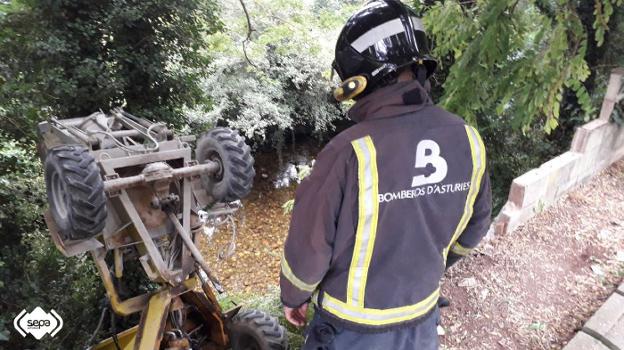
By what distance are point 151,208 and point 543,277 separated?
3.16m

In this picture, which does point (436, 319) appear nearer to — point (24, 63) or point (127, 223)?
point (127, 223)

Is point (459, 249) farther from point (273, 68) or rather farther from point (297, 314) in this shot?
point (273, 68)

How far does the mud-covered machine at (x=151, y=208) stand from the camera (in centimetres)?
239

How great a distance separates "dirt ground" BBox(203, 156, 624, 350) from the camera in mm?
3045

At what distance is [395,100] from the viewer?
157 cm

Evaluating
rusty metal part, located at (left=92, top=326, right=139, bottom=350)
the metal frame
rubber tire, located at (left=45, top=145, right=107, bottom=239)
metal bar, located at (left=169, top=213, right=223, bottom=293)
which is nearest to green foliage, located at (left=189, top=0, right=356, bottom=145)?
rusty metal part, located at (left=92, top=326, right=139, bottom=350)

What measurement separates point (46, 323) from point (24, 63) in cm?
256

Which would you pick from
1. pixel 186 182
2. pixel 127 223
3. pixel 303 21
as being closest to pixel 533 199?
pixel 186 182

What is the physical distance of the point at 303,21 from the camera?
10.1 metres

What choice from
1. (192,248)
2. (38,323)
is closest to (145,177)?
(192,248)

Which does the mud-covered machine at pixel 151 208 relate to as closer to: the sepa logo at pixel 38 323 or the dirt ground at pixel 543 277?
the sepa logo at pixel 38 323

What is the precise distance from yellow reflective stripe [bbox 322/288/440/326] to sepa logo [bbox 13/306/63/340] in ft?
10.6

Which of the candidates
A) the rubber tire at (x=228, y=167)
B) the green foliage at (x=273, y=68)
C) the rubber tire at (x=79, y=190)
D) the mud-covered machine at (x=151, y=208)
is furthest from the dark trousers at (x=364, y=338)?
the green foliage at (x=273, y=68)

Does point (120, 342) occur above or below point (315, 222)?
below
